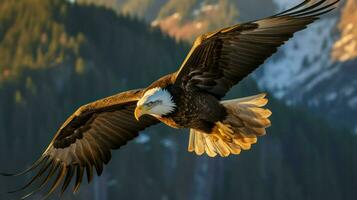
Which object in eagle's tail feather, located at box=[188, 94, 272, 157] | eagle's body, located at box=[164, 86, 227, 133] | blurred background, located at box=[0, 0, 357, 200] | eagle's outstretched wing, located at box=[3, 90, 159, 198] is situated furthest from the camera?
blurred background, located at box=[0, 0, 357, 200]

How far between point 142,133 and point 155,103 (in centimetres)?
9076

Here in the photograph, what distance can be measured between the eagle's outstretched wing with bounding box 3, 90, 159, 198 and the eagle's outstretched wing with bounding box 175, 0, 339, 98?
1527 millimetres

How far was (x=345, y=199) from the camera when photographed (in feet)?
419

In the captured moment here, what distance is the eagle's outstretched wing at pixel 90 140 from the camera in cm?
1445

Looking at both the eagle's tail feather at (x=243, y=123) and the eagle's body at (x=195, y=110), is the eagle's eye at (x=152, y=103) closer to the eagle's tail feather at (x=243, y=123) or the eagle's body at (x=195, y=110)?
the eagle's body at (x=195, y=110)

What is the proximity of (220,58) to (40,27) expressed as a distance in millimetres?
101892

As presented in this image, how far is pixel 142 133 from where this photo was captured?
339ft

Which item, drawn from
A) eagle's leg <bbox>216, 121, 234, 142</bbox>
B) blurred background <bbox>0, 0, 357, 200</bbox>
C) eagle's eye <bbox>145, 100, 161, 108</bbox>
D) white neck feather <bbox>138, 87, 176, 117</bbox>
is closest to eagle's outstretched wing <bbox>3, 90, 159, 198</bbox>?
eagle's leg <bbox>216, 121, 234, 142</bbox>

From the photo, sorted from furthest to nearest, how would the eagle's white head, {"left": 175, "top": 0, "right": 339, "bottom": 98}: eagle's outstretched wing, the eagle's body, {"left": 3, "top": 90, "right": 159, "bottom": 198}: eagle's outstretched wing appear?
{"left": 3, "top": 90, "right": 159, "bottom": 198}: eagle's outstretched wing → the eagle's body → the eagle's white head → {"left": 175, "top": 0, "right": 339, "bottom": 98}: eagle's outstretched wing

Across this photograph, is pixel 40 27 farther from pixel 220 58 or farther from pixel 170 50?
pixel 220 58

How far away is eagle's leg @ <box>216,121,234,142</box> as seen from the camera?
13812mm

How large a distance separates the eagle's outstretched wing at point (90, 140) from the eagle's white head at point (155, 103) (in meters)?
1.47

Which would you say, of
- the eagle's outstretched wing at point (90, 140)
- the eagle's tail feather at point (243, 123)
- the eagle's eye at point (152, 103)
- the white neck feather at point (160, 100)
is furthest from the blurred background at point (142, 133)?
the eagle's eye at point (152, 103)

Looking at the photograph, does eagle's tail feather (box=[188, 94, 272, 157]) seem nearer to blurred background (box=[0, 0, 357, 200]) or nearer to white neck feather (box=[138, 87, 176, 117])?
white neck feather (box=[138, 87, 176, 117])
